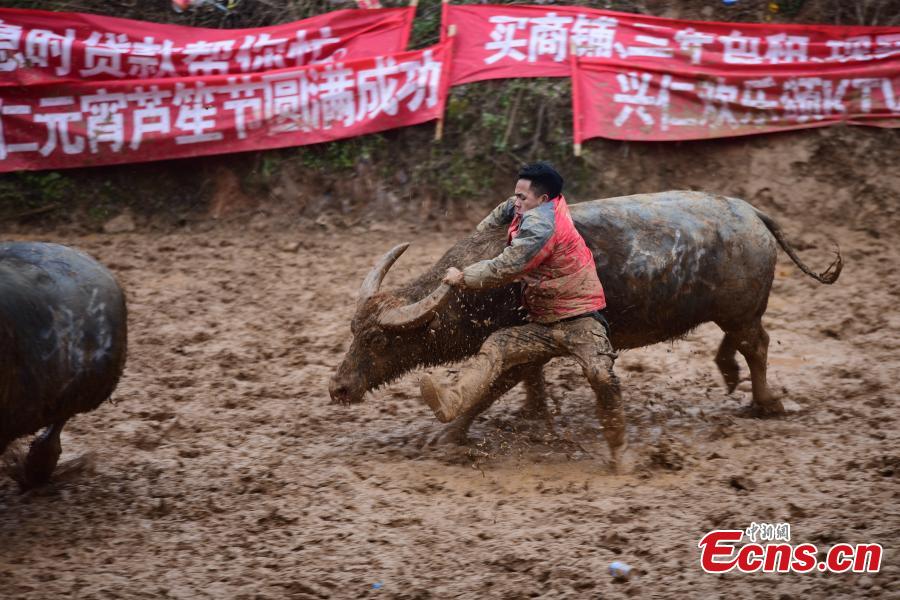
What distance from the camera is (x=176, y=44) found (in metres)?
9.35

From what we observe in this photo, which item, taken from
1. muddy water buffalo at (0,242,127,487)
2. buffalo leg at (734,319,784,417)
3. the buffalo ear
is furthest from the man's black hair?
muddy water buffalo at (0,242,127,487)

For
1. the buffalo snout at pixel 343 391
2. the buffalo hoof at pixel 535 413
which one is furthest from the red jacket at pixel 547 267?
the buffalo snout at pixel 343 391

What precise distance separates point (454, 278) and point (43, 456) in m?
2.30

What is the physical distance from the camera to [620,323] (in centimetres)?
548

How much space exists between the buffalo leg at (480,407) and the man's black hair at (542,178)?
102 cm

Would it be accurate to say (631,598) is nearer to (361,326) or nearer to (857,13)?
(361,326)

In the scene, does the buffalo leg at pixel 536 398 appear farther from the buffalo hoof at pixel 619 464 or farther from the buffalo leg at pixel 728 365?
the buffalo leg at pixel 728 365

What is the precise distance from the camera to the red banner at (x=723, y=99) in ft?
29.7


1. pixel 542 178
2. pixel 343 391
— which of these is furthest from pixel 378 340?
pixel 542 178

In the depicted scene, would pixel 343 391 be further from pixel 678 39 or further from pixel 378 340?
pixel 678 39

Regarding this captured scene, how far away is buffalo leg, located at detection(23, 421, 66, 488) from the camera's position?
4840 millimetres

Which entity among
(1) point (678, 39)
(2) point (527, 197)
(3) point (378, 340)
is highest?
(1) point (678, 39)

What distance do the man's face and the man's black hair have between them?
0.7 inches

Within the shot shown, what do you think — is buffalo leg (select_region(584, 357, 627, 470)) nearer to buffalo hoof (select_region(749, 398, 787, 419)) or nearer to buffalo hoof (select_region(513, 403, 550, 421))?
buffalo hoof (select_region(513, 403, 550, 421))
